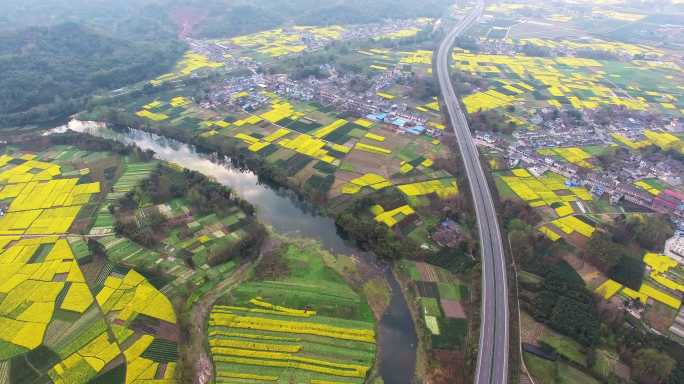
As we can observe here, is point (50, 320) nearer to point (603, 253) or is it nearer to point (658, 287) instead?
point (603, 253)

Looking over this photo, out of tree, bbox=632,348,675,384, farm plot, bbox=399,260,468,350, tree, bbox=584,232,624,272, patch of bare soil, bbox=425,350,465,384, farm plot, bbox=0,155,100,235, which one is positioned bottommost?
farm plot, bbox=0,155,100,235

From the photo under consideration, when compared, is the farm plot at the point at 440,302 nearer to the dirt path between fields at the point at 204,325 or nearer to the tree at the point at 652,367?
the tree at the point at 652,367

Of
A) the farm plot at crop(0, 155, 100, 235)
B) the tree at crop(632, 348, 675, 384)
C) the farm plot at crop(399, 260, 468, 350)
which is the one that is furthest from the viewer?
the farm plot at crop(0, 155, 100, 235)

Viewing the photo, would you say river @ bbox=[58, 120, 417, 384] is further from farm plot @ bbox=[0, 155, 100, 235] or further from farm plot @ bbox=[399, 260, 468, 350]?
farm plot @ bbox=[0, 155, 100, 235]

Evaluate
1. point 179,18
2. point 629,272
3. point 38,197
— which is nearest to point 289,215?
point 38,197

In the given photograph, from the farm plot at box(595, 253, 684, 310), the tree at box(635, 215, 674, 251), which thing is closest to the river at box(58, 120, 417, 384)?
the farm plot at box(595, 253, 684, 310)

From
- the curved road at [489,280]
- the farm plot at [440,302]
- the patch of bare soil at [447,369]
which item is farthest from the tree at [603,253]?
the patch of bare soil at [447,369]
